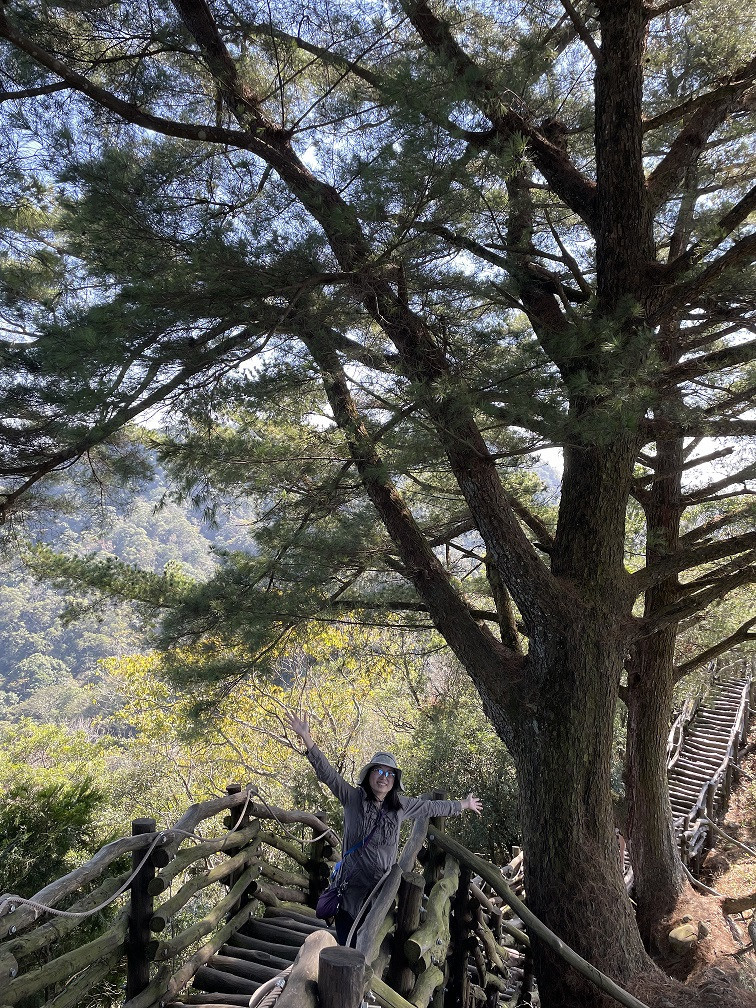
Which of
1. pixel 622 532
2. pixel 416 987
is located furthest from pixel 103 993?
pixel 622 532

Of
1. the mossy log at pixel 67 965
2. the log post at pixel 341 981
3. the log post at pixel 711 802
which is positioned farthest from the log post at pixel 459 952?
the log post at pixel 711 802

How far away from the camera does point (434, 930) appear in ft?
8.89

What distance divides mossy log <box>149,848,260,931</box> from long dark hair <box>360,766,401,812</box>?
88 centimetres

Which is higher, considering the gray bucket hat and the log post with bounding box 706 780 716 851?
the gray bucket hat

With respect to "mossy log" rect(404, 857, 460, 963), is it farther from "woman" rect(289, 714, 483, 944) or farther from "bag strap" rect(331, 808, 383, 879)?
"bag strap" rect(331, 808, 383, 879)

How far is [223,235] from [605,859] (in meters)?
3.90

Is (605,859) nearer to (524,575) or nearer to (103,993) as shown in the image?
(524,575)

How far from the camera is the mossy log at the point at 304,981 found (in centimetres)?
137

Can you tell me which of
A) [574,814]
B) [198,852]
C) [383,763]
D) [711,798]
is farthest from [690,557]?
[711,798]

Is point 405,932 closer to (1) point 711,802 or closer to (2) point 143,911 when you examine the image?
(2) point 143,911

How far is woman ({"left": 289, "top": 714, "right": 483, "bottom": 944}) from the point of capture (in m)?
2.97

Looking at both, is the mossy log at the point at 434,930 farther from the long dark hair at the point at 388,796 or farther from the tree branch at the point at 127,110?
the tree branch at the point at 127,110

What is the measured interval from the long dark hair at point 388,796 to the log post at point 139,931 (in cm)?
92

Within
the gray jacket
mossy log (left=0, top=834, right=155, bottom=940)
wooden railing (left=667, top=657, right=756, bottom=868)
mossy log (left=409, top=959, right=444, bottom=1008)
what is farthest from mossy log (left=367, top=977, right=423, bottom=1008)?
wooden railing (left=667, top=657, right=756, bottom=868)
